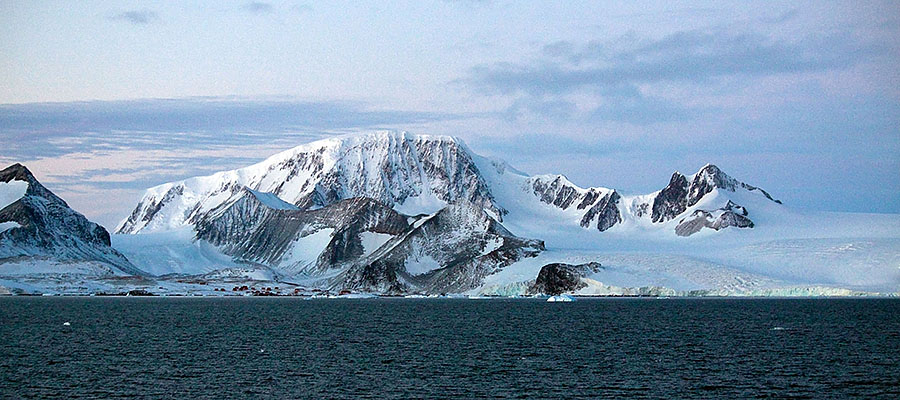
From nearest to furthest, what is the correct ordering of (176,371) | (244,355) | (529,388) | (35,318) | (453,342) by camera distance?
(529,388) < (176,371) < (244,355) < (453,342) < (35,318)

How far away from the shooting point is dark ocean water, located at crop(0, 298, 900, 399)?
→ 257 feet

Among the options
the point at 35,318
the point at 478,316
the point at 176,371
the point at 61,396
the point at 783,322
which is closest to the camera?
the point at 61,396

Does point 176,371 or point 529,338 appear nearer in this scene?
point 176,371

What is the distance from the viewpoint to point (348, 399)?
74688 mm

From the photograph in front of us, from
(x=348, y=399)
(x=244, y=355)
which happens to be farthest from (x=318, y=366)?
(x=348, y=399)

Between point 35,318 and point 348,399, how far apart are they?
382 feet

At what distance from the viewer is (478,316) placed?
186m

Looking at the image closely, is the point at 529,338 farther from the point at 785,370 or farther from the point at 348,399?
the point at 348,399

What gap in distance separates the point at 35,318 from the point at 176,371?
9519cm

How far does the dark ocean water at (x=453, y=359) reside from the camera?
78438 mm

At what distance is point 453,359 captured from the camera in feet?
330

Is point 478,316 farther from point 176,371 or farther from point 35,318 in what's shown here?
point 176,371

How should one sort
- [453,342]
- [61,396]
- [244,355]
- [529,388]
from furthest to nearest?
[453,342], [244,355], [529,388], [61,396]

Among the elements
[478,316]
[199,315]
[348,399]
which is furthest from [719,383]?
[199,315]
